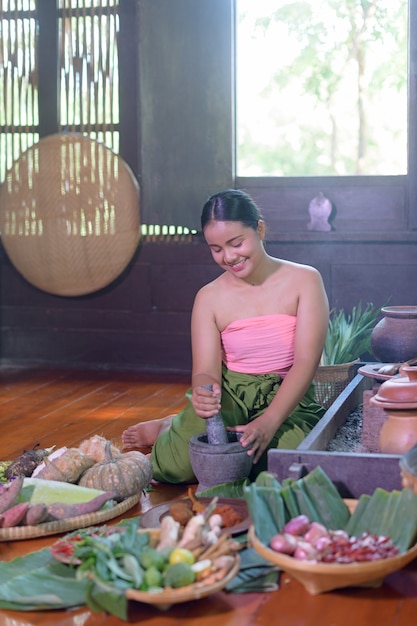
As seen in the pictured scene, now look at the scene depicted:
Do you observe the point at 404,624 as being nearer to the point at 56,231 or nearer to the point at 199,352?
the point at 199,352

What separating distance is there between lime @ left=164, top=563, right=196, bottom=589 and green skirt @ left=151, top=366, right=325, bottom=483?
98 centimetres

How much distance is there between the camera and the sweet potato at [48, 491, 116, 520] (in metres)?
2.45

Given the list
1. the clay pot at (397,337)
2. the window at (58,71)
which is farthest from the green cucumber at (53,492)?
the window at (58,71)

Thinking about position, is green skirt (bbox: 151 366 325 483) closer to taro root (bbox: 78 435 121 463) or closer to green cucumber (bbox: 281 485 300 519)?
taro root (bbox: 78 435 121 463)

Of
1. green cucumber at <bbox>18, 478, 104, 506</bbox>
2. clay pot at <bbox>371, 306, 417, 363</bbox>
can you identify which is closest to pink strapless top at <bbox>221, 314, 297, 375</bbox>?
clay pot at <bbox>371, 306, 417, 363</bbox>

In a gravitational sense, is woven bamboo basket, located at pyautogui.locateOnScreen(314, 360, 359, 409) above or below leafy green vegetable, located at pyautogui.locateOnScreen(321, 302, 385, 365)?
below

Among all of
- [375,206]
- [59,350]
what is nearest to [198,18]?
[375,206]

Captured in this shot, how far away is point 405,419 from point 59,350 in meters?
3.27

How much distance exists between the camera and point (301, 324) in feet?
9.55

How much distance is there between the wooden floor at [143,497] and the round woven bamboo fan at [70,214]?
573 millimetres

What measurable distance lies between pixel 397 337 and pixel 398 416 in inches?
35.2

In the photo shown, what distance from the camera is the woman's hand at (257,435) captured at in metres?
2.61

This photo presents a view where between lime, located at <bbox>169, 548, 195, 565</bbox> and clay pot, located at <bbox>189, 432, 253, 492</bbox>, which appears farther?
clay pot, located at <bbox>189, 432, 253, 492</bbox>

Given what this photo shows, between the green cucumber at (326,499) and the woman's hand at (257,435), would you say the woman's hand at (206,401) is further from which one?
the green cucumber at (326,499)
